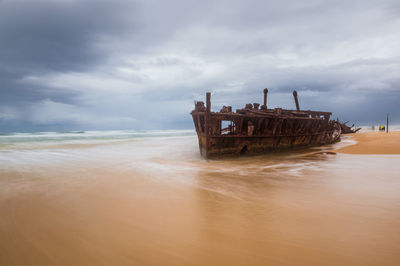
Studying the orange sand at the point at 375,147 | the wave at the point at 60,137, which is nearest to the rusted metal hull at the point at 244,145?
the orange sand at the point at 375,147

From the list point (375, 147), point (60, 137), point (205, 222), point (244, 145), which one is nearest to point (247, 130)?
point (244, 145)

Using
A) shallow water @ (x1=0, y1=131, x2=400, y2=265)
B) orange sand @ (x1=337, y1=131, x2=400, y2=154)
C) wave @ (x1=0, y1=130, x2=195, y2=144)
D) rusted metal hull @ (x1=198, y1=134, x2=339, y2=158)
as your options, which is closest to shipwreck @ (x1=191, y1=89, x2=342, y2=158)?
rusted metal hull @ (x1=198, y1=134, x2=339, y2=158)

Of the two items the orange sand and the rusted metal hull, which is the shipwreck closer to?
the rusted metal hull

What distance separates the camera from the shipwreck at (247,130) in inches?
348

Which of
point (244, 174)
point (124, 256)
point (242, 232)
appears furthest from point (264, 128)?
Result: point (124, 256)

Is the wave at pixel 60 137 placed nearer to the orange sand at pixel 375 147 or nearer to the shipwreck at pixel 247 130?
the shipwreck at pixel 247 130

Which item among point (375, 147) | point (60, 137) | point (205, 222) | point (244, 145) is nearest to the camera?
point (205, 222)

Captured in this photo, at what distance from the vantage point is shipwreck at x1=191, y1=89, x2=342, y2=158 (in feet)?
29.0

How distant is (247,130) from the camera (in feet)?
32.9

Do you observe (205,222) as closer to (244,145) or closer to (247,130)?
(244,145)

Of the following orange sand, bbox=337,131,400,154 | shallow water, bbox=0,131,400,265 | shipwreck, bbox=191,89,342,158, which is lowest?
shallow water, bbox=0,131,400,265

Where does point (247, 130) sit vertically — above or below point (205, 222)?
above

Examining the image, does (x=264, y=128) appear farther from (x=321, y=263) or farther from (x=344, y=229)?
(x=321, y=263)

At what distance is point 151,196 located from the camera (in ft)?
13.4
